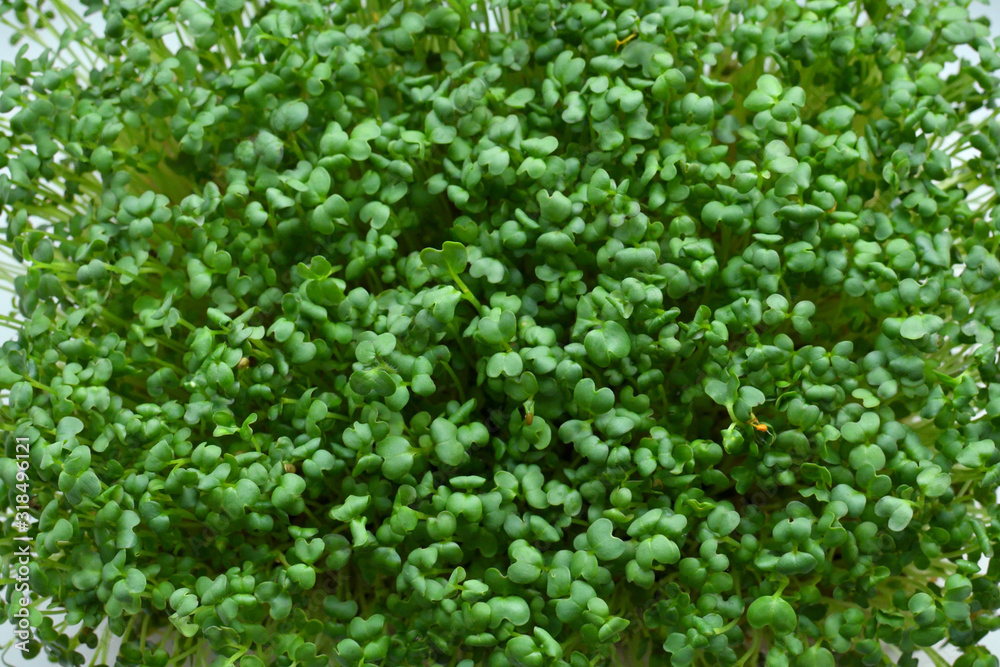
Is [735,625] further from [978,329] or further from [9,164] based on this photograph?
[9,164]

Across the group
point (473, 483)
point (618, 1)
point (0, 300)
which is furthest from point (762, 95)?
point (0, 300)

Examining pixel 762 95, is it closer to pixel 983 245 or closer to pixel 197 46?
pixel 983 245

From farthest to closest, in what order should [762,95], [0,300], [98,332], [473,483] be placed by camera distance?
[0,300] → [98,332] → [762,95] → [473,483]

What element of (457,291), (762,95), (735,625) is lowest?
(735,625)

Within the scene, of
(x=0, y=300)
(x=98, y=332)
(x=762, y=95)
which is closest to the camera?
(x=762, y=95)

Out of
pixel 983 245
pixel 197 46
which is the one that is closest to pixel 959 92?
pixel 983 245

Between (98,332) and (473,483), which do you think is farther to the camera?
(98,332)

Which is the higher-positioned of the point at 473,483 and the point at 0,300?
the point at 0,300
